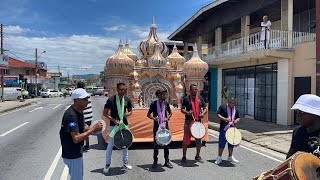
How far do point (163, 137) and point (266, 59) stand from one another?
384 inches

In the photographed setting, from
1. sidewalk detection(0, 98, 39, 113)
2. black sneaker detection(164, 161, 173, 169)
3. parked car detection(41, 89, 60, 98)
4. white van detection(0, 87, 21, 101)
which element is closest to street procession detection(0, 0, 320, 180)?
black sneaker detection(164, 161, 173, 169)

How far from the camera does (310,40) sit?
13625mm

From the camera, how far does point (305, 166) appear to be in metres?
2.55

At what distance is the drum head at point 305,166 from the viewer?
249cm

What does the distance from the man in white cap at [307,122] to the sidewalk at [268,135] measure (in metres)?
6.39

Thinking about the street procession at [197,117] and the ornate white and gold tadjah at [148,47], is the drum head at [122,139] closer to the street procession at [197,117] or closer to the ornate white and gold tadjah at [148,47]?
the street procession at [197,117]

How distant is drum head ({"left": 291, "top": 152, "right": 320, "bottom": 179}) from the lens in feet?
8.16

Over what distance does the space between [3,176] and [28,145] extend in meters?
3.52

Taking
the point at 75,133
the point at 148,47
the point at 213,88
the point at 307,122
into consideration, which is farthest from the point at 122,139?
the point at 213,88

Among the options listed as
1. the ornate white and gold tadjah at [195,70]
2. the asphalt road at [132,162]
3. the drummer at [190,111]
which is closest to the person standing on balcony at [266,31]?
the ornate white and gold tadjah at [195,70]

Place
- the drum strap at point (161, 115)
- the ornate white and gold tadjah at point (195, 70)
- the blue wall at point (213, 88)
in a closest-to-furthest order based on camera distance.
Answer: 1. the drum strap at point (161, 115)
2. the ornate white and gold tadjah at point (195, 70)
3. the blue wall at point (213, 88)

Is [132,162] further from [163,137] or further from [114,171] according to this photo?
[163,137]

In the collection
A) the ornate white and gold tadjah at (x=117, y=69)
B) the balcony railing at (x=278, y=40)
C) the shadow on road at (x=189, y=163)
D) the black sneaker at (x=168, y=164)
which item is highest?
the balcony railing at (x=278, y=40)

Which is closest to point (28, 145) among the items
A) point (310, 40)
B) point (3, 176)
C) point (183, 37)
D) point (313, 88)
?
point (3, 176)
